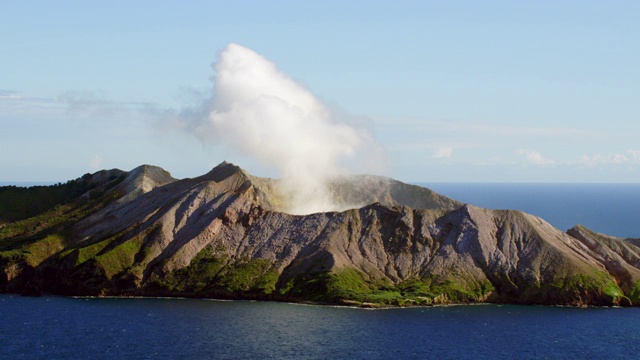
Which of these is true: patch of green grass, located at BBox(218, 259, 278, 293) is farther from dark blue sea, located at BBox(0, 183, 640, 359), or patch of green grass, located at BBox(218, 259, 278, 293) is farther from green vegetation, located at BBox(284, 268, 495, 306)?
dark blue sea, located at BBox(0, 183, 640, 359)

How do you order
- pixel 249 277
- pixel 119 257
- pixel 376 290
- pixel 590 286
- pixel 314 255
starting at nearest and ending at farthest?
1. pixel 590 286
2. pixel 376 290
3. pixel 249 277
4. pixel 314 255
5. pixel 119 257

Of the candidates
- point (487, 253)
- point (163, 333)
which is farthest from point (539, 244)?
point (163, 333)

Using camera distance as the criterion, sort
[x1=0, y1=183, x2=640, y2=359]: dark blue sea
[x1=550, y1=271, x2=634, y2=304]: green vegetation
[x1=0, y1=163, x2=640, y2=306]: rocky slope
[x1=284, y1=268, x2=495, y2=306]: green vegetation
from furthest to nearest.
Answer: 1. [x1=0, y1=163, x2=640, y2=306]: rocky slope
2. [x1=550, y1=271, x2=634, y2=304]: green vegetation
3. [x1=284, y1=268, x2=495, y2=306]: green vegetation
4. [x1=0, y1=183, x2=640, y2=359]: dark blue sea

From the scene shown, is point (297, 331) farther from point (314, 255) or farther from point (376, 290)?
point (314, 255)

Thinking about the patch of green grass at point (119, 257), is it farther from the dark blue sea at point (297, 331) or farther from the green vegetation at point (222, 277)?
the dark blue sea at point (297, 331)

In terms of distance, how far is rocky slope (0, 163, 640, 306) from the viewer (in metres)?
154

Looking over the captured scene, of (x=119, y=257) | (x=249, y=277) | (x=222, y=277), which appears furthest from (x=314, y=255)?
(x=119, y=257)

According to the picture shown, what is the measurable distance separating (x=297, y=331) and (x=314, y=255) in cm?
4026

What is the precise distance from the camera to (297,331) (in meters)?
123

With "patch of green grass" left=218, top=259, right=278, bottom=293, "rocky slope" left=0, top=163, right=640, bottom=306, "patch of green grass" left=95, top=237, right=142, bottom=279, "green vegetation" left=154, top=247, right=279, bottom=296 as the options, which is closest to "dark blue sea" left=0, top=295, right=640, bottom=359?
"green vegetation" left=154, top=247, right=279, bottom=296

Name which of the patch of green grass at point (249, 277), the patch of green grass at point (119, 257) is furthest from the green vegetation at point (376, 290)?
the patch of green grass at point (119, 257)

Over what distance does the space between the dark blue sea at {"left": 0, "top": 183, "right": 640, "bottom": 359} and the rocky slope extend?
6.48 m

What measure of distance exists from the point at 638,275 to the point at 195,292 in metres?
75.3

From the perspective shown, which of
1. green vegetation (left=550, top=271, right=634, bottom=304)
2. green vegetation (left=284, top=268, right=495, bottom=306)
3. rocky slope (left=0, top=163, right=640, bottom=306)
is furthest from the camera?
rocky slope (left=0, top=163, right=640, bottom=306)
